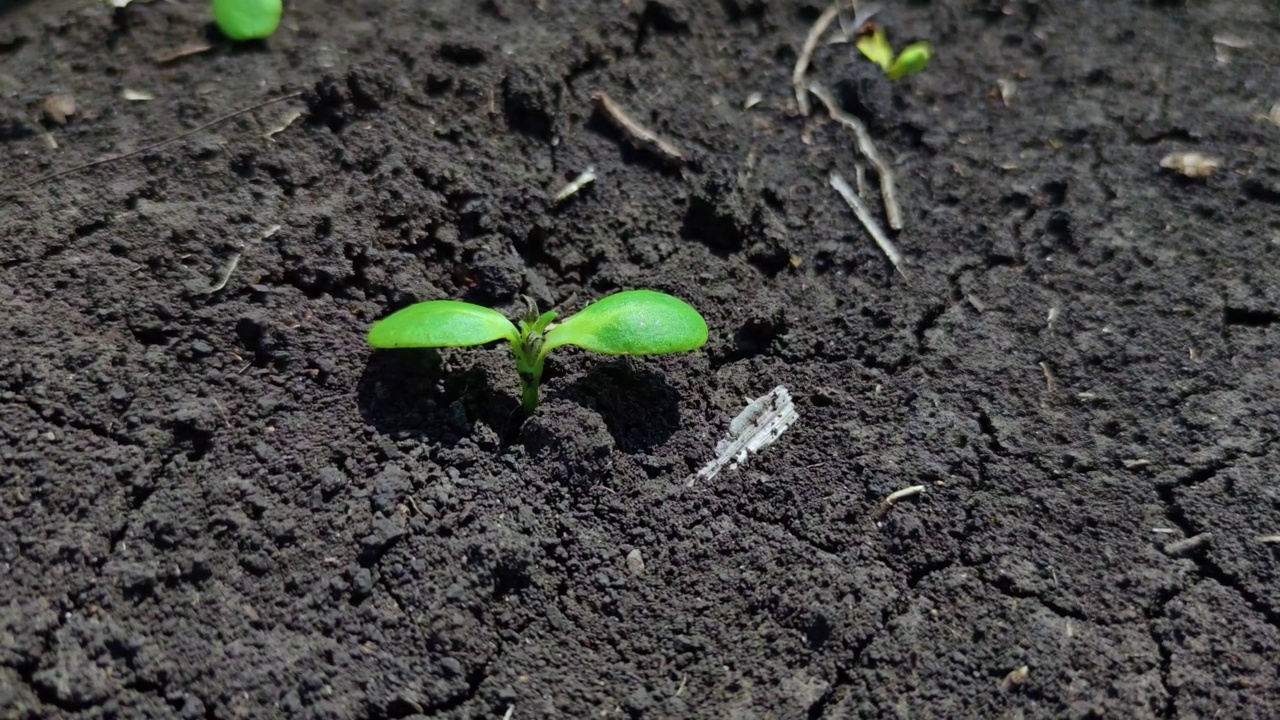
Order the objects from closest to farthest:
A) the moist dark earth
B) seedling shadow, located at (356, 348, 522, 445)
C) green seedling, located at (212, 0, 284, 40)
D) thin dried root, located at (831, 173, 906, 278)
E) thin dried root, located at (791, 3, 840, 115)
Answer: the moist dark earth, seedling shadow, located at (356, 348, 522, 445), thin dried root, located at (831, 173, 906, 278), green seedling, located at (212, 0, 284, 40), thin dried root, located at (791, 3, 840, 115)

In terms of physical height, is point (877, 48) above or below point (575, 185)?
above

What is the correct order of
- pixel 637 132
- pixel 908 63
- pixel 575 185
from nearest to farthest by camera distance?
pixel 575 185, pixel 637 132, pixel 908 63

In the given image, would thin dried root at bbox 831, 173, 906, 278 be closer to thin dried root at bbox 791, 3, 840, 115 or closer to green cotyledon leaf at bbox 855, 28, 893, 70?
thin dried root at bbox 791, 3, 840, 115

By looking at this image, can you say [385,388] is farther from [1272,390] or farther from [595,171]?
[1272,390]

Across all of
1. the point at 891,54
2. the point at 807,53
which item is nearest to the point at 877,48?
the point at 891,54

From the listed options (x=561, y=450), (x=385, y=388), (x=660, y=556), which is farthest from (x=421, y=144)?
(x=660, y=556)

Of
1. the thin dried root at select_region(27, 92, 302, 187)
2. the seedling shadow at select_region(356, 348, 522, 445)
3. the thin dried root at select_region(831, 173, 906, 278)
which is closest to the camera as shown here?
the seedling shadow at select_region(356, 348, 522, 445)

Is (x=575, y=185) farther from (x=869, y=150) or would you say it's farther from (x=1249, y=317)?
(x=1249, y=317)

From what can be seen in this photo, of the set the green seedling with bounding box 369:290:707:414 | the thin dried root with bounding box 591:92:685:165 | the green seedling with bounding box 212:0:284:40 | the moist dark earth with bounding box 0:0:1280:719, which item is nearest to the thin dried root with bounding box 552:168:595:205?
the moist dark earth with bounding box 0:0:1280:719
